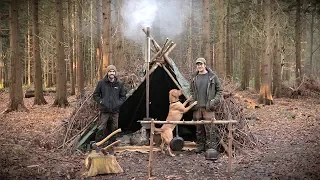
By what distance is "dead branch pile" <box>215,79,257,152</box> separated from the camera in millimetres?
8453

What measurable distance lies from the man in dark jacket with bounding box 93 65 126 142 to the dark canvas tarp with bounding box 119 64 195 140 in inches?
33.7

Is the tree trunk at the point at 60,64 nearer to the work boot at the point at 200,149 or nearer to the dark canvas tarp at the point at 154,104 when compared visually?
the dark canvas tarp at the point at 154,104

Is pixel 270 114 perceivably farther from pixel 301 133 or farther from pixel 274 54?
pixel 274 54

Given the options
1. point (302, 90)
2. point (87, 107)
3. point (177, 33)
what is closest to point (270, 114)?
point (302, 90)

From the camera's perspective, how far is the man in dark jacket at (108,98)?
26.3 feet

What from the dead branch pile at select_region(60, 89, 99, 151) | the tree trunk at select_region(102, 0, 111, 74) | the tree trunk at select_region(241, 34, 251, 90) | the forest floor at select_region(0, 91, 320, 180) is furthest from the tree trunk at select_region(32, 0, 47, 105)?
the tree trunk at select_region(241, 34, 251, 90)

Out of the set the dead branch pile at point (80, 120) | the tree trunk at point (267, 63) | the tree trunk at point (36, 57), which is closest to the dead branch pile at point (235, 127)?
the dead branch pile at point (80, 120)

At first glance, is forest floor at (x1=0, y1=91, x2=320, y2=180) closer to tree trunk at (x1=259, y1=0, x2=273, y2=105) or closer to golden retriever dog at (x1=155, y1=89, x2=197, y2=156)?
golden retriever dog at (x1=155, y1=89, x2=197, y2=156)

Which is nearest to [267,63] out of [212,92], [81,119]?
[212,92]

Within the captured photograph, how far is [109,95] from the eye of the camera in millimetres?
8016

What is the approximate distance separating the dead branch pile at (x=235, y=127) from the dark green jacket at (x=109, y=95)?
2.43 metres

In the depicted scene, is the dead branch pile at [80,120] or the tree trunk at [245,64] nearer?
the dead branch pile at [80,120]

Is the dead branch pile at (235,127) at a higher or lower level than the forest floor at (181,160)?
higher

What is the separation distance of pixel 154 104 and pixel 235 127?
239 centimetres
